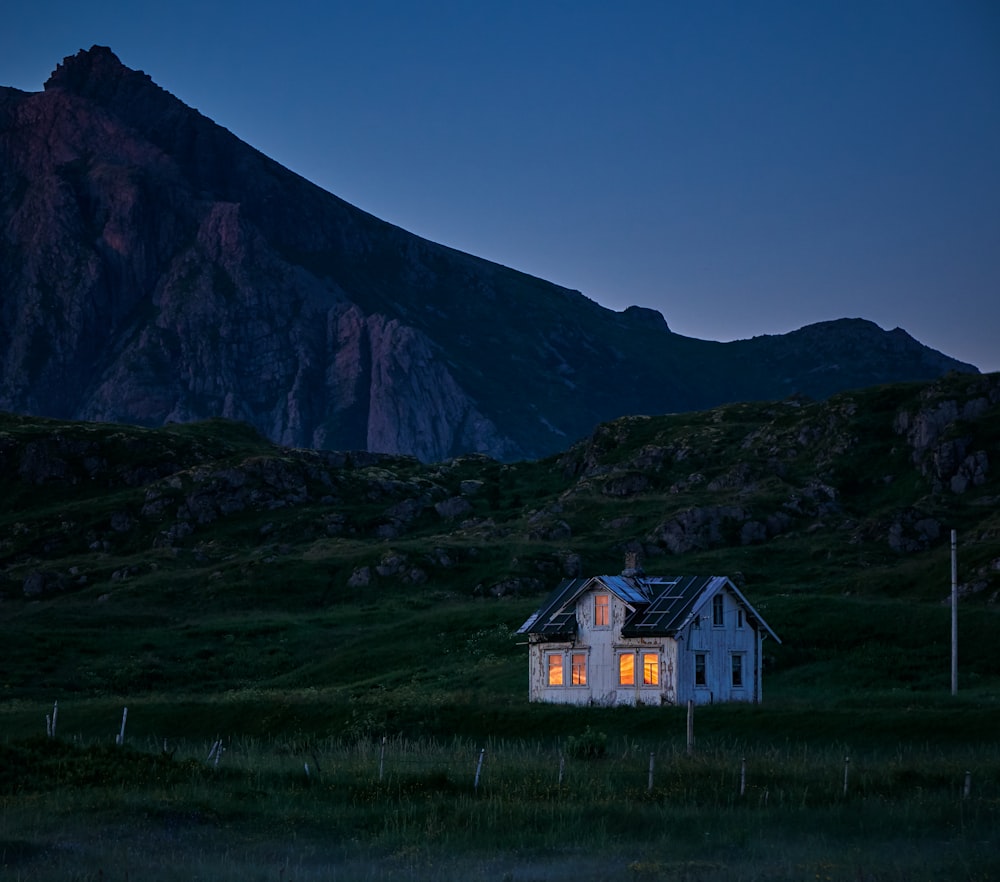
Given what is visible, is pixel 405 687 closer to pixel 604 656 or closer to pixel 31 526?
pixel 604 656

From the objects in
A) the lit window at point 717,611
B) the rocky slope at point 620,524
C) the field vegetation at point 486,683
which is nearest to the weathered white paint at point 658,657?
the lit window at point 717,611

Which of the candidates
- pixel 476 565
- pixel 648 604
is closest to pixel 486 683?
pixel 648 604

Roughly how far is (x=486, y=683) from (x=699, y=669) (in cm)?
1731

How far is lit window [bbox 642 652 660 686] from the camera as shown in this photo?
251 ft

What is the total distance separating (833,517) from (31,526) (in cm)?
10392

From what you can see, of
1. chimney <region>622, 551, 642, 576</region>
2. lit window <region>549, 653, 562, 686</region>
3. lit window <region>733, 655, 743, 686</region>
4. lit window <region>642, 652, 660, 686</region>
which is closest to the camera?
lit window <region>642, 652, 660, 686</region>

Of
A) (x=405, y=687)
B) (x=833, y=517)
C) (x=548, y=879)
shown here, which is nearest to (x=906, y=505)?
(x=833, y=517)

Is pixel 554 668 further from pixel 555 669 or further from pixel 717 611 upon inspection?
pixel 717 611

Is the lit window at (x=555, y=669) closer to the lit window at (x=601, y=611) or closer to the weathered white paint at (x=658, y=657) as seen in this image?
the weathered white paint at (x=658, y=657)

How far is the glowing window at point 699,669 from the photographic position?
250 ft

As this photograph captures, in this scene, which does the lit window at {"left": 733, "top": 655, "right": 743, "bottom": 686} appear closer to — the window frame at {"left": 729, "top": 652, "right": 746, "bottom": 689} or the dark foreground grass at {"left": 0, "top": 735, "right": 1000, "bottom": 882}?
the window frame at {"left": 729, "top": 652, "right": 746, "bottom": 689}

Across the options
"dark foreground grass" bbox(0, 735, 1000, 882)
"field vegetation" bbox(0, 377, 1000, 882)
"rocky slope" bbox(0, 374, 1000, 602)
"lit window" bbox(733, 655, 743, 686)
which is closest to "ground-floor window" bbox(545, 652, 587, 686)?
"field vegetation" bbox(0, 377, 1000, 882)

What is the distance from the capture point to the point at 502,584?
13888 centimetres

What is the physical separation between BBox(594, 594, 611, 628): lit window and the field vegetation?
6.76m
